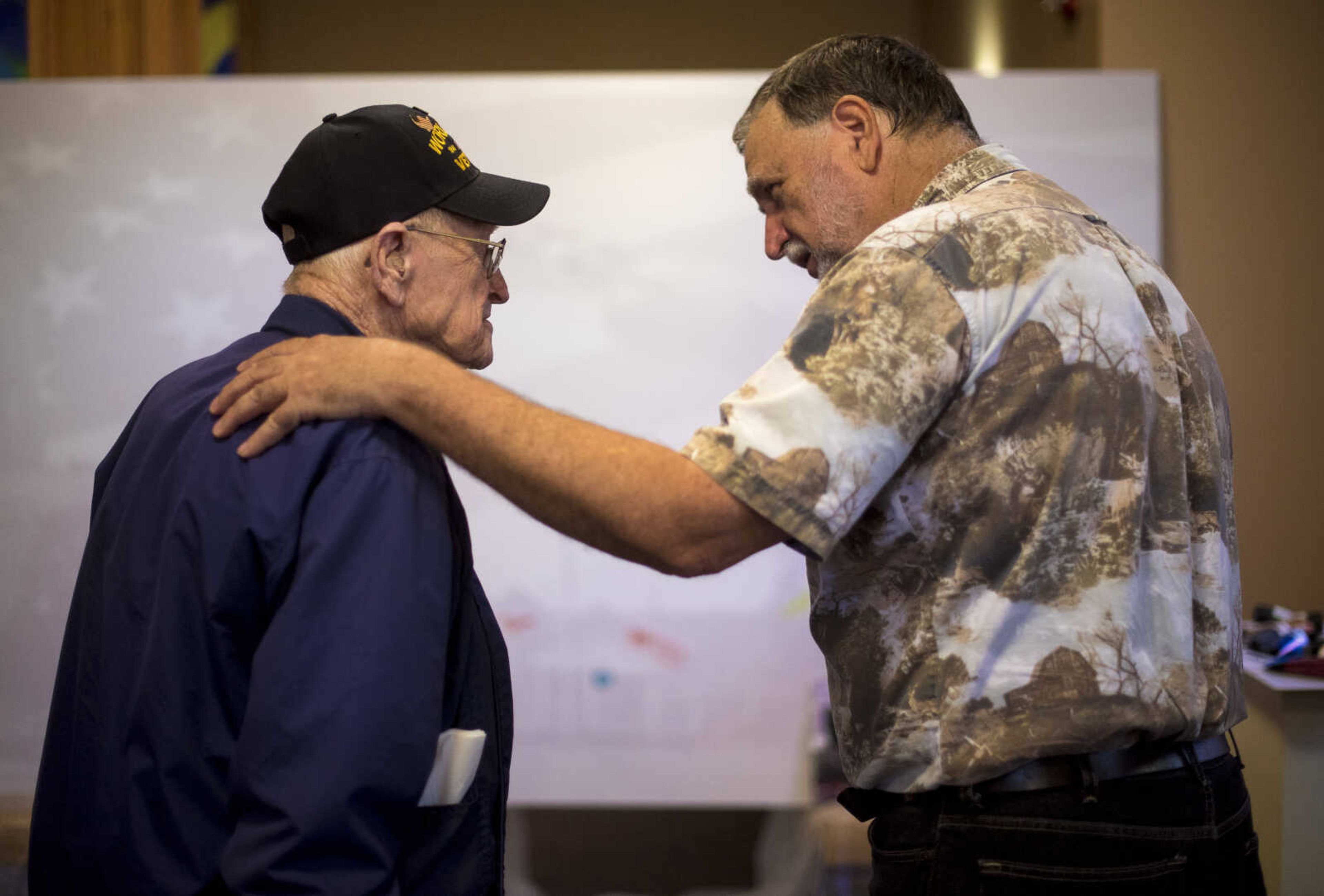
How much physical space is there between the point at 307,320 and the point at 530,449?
304 mm

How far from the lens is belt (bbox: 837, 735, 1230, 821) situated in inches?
42.1

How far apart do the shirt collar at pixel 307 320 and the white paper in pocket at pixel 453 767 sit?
1.35 ft

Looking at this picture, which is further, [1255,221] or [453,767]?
[1255,221]

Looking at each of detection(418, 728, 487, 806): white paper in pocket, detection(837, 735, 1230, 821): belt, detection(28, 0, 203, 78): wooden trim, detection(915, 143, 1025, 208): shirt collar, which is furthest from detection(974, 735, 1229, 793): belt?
detection(28, 0, 203, 78): wooden trim

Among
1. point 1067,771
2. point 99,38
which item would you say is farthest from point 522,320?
point 1067,771

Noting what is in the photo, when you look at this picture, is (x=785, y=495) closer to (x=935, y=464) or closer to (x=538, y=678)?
(x=935, y=464)

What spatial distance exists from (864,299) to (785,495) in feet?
0.64

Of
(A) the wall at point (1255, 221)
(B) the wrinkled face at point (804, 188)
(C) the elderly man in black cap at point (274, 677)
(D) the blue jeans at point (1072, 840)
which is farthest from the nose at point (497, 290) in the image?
(A) the wall at point (1255, 221)

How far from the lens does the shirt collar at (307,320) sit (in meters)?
1.16

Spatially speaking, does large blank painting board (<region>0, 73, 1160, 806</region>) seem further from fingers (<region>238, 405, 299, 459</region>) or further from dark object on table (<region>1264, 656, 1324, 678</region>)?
fingers (<region>238, 405, 299, 459</region>)

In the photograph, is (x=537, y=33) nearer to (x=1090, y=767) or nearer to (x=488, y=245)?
(x=488, y=245)

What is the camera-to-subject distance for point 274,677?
0.94 meters

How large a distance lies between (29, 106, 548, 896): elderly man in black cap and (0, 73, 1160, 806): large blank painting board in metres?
2.08

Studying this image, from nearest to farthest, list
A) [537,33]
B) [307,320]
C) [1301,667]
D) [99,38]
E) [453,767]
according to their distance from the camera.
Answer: [453,767], [307,320], [1301,667], [99,38], [537,33]
